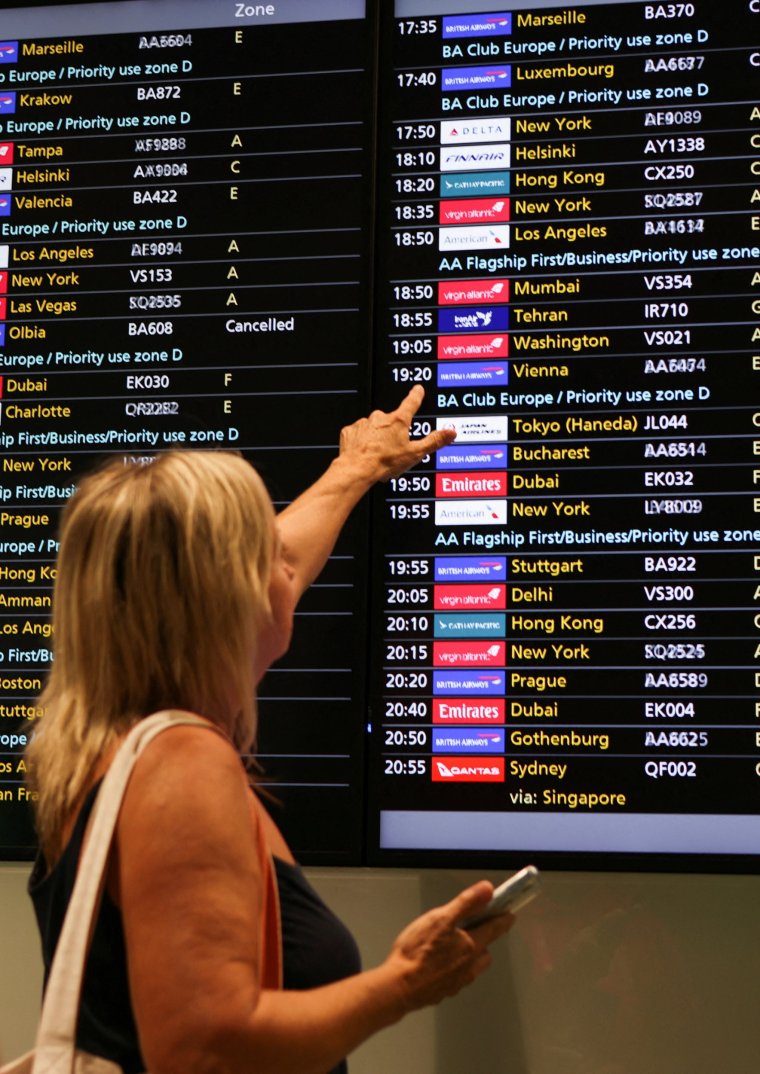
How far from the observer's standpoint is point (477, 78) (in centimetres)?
300

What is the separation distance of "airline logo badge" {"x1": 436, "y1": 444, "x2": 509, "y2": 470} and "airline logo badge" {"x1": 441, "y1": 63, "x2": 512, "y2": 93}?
0.72 meters

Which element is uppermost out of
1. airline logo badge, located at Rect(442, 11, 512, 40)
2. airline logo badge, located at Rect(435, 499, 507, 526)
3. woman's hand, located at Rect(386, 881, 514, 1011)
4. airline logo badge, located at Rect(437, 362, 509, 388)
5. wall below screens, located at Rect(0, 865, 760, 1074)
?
airline logo badge, located at Rect(442, 11, 512, 40)

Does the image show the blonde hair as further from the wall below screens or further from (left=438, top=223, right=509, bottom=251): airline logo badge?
(left=438, top=223, right=509, bottom=251): airline logo badge

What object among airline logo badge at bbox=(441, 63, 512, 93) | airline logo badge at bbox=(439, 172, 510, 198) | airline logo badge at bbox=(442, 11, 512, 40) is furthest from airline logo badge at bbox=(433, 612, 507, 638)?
airline logo badge at bbox=(442, 11, 512, 40)

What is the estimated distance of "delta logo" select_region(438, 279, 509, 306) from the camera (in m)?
2.91

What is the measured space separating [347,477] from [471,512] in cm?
27

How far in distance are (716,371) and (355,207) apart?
0.77 meters

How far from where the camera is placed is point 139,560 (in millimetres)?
1697

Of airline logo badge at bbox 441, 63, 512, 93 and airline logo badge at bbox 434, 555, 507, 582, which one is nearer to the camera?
airline logo badge at bbox 434, 555, 507, 582

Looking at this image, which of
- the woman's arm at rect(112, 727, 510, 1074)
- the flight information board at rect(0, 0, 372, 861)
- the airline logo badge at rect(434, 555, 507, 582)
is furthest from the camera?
the flight information board at rect(0, 0, 372, 861)

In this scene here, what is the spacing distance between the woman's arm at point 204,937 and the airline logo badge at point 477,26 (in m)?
1.89

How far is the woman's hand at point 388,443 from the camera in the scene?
275 centimetres

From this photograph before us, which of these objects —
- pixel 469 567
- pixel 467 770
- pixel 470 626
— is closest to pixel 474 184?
pixel 469 567

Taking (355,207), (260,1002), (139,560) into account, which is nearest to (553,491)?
(355,207)
